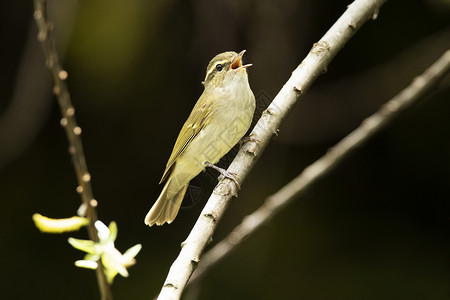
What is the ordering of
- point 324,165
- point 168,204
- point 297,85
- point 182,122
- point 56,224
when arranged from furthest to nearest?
point 182,122 → point 168,204 → point 297,85 → point 324,165 → point 56,224

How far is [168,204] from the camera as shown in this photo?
3.05 meters

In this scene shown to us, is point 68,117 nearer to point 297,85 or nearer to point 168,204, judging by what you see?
point 297,85

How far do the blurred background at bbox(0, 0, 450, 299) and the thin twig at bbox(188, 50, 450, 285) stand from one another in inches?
77.6

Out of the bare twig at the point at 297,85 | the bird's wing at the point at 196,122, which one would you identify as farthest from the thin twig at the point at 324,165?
the bird's wing at the point at 196,122

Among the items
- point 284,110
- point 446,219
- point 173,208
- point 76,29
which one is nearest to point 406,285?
point 446,219

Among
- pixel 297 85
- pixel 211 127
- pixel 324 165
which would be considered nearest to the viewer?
pixel 324 165

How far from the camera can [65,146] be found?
3.93 meters

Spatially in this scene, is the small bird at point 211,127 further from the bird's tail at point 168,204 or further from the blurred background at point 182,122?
the blurred background at point 182,122

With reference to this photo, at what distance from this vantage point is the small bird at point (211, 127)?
3.03m

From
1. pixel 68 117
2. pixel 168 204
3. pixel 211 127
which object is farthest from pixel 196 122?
pixel 68 117

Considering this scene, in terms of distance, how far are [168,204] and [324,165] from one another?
5.04ft

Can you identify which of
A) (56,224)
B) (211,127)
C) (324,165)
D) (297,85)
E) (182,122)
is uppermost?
(182,122)

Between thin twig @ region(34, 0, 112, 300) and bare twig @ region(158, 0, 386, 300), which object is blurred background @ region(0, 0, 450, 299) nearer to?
bare twig @ region(158, 0, 386, 300)

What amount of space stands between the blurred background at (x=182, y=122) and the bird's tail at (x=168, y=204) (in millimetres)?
424
